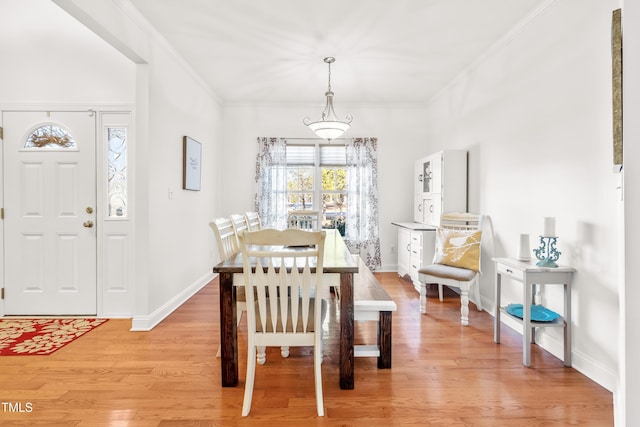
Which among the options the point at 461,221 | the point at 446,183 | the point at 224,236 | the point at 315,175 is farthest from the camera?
the point at 315,175

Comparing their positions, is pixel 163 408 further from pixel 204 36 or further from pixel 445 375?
pixel 204 36

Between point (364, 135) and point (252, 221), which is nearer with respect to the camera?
point (252, 221)

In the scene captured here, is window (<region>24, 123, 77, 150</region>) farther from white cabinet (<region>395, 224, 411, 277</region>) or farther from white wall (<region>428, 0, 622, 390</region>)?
white wall (<region>428, 0, 622, 390</region>)

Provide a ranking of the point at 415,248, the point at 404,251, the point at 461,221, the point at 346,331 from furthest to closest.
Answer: the point at 404,251, the point at 415,248, the point at 461,221, the point at 346,331

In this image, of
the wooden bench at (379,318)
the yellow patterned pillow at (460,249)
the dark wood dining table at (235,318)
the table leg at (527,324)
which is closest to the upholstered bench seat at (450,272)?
the yellow patterned pillow at (460,249)

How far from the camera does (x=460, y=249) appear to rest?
11.0 ft

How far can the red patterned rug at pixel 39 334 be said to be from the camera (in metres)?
2.48

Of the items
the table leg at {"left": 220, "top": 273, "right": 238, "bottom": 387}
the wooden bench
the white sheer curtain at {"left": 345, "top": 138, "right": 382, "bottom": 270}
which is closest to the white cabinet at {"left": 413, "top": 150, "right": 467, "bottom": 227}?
the white sheer curtain at {"left": 345, "top": 138, "right": 382, "bottom": 270}

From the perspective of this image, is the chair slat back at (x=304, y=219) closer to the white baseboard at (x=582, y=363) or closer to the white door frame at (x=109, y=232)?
the white door frame at (x=109, y=232)

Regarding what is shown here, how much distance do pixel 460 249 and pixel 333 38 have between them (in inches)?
95.1

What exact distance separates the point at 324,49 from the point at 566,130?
224 centimetres

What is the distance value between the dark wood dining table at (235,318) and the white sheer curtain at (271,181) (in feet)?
10.1

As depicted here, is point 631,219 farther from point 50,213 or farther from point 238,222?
point 50,213

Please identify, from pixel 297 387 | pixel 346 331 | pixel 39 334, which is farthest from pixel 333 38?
pixel 39 334
